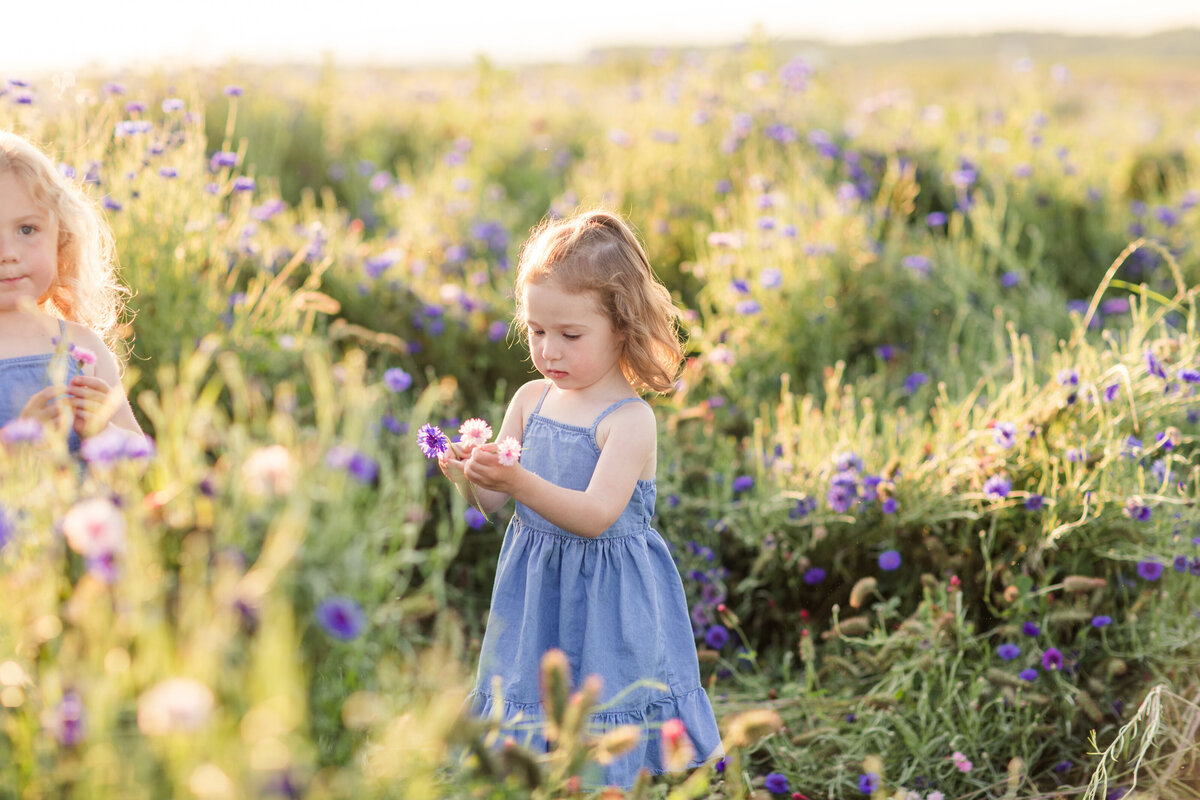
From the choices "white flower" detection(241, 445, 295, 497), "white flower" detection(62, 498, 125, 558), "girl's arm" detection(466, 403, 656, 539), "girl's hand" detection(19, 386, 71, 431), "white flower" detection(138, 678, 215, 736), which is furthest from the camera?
"girl's arm" detection(466, 403, 656, 539)

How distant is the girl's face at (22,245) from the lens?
6.77ft

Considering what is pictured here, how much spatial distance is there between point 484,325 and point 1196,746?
2.68 metres

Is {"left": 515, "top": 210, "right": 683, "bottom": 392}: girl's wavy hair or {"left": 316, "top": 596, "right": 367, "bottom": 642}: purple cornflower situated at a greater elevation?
{"left": 515, "top": 210, "right": 683, "bottom": 392}: girl's wavy hair

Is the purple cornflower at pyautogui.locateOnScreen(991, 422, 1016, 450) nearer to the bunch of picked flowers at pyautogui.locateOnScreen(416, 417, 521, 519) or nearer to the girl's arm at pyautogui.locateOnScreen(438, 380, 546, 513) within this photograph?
the girl's arm at pyautogui.locateOnScreen(438, 380, 546, 513)

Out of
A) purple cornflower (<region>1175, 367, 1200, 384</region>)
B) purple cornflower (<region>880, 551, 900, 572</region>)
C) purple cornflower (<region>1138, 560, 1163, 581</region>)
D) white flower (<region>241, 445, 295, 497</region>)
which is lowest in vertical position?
purple cornflower (<region>880, 551, 900, 572</region>)

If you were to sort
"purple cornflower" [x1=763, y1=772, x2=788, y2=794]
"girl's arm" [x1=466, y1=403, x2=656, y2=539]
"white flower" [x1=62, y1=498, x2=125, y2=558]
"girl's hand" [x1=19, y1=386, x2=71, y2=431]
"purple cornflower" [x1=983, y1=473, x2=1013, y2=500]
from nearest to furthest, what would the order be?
"white flower" [x1=62, y1=498, x2=125, y2=558]
"girl's hand" [x1=19, y1=386, x2=71, y2=431]
"girl's arm" [x1=466, y1=403, x2=656, y2=539]
"purple cornflower" [x1=763, y1=772, x2=788, y2=794]
"purple cornflower" [x1=983, y1=473, x2=1013, y2=500]

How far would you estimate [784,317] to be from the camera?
13.1ft

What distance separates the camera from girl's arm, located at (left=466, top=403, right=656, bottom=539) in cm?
192

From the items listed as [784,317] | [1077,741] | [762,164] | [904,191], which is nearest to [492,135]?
[762,164]

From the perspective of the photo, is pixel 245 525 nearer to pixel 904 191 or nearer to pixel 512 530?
pixel 512 530

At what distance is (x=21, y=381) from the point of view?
2098mm

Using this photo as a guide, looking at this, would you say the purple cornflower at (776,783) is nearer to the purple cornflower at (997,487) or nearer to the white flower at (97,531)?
the purple cornflower at (997,487)

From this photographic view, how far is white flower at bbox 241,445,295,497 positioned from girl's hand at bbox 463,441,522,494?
0.76 m

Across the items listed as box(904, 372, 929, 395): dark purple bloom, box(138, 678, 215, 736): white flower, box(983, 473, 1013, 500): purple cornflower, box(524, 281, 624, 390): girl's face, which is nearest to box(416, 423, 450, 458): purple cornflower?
box(524, 281, 624, 390): girl's face
